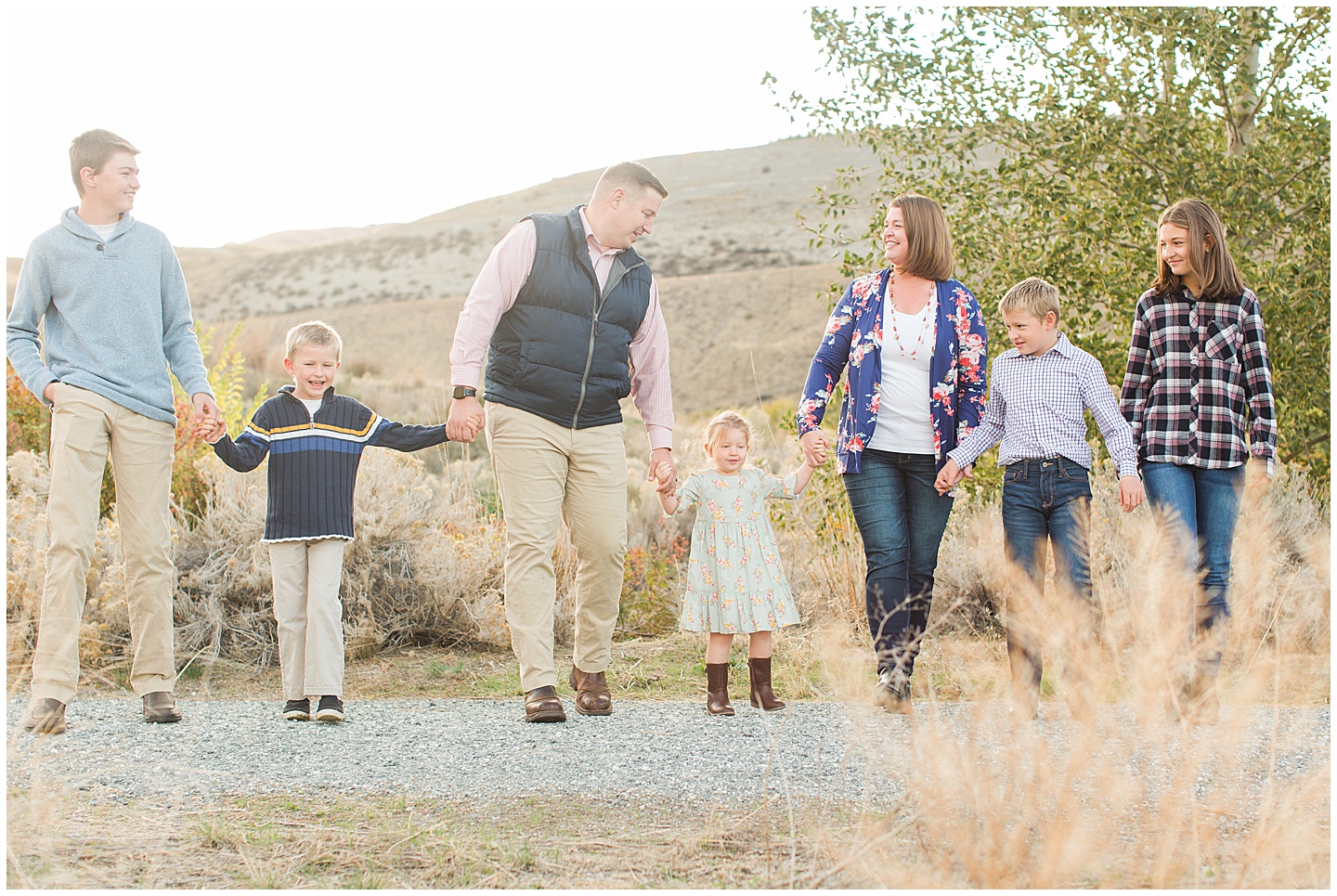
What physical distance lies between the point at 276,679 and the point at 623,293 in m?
2.65

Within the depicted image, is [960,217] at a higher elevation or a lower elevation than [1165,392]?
higher

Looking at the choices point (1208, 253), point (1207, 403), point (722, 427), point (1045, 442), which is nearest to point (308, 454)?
point (722, 427)

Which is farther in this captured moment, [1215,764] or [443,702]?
[443,702]

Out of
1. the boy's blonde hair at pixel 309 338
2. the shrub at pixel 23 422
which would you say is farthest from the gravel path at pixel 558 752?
the shrub at pixel 23 422

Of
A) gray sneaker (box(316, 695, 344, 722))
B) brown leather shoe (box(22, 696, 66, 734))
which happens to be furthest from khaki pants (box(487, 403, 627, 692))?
brown leather shoe (box(22, 696, 66, 734))

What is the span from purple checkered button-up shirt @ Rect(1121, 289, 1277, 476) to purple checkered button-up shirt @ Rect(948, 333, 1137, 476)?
0.58 feet

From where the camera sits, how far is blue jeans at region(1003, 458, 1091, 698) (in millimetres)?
3971

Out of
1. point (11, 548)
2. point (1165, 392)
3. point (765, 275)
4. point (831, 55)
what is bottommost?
point (11, 548)

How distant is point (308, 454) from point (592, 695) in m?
1.45

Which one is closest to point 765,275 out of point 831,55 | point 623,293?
point 831,55

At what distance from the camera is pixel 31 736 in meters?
3.84

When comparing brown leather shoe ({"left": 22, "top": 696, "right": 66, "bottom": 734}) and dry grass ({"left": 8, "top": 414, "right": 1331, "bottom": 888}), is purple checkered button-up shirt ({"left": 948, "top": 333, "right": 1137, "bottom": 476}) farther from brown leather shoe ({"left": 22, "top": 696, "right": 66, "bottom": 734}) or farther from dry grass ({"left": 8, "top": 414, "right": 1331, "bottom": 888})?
brown leather shoe ({"left": 22, "top": 696, "right": 66, "bottom": 734})

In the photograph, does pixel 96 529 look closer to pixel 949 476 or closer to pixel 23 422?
pixel 949 476

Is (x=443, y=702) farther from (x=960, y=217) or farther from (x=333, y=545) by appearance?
(x=960, y=217)
